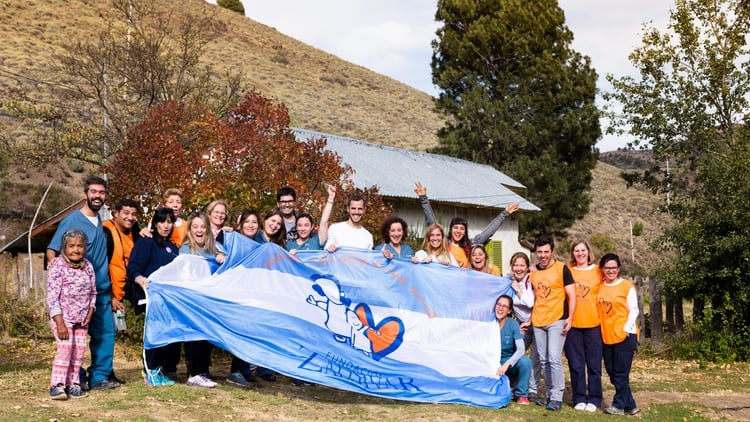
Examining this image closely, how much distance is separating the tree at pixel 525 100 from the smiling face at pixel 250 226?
27.7 meters

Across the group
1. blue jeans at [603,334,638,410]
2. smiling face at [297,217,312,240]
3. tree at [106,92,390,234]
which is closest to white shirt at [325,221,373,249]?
smiling face at [297,217,312,240]

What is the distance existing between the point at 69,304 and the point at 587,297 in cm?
525

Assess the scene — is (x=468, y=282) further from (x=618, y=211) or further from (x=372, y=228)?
(x=618, y=211)

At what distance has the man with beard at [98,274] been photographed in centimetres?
750

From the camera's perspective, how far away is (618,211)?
53.7m

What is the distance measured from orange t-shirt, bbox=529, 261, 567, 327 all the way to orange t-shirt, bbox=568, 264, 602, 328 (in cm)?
22

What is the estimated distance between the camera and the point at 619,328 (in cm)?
816

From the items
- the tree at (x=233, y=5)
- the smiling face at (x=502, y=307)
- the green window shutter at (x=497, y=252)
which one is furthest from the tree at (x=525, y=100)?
the tree at (x=233, y=5)

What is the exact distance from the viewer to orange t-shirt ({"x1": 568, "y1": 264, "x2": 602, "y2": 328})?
8180 millimetres

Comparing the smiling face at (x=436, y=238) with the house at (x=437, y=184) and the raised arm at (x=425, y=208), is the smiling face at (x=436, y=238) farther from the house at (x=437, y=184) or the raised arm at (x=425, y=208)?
the house at (x=437, y=184)

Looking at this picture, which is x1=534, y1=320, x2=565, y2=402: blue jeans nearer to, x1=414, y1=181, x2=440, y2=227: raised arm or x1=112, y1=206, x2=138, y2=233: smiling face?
x1=414, y1=181, x2=440, y2=227: raised arm

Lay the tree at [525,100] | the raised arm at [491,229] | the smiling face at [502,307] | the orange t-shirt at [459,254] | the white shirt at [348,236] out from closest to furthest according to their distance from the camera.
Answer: the smiling face at [502,307], the white shirt at [348,236], the orange t-shirt at [459,254], the raised arm at [491,229], the tree at [525,100]

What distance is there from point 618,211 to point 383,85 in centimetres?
2968

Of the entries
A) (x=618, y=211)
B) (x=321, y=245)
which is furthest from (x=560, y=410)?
(x=618, y=211)
